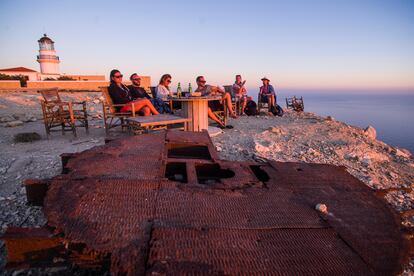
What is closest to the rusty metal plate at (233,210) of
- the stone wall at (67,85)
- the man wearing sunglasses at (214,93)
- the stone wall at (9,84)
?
the man wearing sunglasses at (214,93)

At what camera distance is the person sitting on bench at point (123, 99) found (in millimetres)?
5902

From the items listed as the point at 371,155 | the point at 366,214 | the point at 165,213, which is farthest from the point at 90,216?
the point at 371,155

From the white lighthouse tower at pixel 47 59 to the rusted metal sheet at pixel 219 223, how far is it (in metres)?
40.9

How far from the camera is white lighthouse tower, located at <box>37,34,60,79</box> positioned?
116ft

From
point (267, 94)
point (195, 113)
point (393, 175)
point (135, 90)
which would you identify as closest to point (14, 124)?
point (135, 90)

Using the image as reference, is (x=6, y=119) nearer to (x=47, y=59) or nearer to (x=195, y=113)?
(x=195, y=113)

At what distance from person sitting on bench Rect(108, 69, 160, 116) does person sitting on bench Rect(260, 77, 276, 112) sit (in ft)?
21.1

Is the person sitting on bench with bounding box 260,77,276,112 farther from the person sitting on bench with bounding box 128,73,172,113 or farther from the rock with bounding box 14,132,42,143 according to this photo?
the rock with bounding box 14,132,42,143

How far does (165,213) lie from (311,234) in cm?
76

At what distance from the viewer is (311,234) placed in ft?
4.05

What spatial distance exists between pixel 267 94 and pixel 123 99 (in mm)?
6989

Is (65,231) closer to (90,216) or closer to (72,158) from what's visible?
(90,216)

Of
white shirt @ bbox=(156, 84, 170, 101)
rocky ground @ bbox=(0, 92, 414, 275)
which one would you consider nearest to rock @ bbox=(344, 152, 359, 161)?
rocky ground @ bbox=(0, 92, 414, 275)

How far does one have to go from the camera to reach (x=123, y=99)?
20.0 feet
